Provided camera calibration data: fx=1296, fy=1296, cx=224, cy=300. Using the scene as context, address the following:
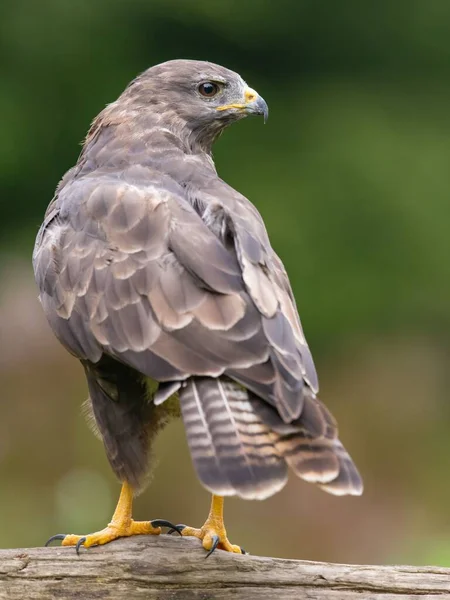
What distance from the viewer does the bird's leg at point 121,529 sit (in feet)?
17.8

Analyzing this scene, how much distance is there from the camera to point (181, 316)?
16.4ft

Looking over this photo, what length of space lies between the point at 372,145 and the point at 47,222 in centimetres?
822

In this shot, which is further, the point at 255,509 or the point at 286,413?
the point at 255,509

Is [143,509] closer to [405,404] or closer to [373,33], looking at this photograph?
[405,404]

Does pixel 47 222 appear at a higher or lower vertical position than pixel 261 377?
higher

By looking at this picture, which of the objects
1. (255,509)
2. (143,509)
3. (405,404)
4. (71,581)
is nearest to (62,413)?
(143,509)

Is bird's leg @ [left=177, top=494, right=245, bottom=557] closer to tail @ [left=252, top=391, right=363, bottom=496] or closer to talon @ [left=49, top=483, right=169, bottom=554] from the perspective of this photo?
talon @ [left=49, top=483, right=169, bottom=554]

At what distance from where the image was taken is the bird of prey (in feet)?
15.2

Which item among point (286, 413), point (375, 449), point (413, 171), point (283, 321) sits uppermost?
point (413, 171)

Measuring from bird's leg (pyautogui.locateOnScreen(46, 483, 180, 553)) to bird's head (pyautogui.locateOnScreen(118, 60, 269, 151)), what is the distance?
6.39 feet

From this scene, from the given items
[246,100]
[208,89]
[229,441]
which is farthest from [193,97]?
[229,441]

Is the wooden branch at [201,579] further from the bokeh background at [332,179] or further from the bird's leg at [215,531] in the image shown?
the bokeh background at [332,179]

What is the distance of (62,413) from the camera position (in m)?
10.2

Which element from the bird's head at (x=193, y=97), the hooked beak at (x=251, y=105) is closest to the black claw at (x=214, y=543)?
the bird's head at (x=193, y=97)
